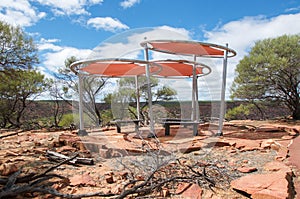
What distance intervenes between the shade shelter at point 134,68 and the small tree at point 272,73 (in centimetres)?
261

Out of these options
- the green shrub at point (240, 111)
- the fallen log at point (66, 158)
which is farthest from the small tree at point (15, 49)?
the green shrub at point (240, 111)

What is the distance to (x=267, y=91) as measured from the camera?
11.2 metres

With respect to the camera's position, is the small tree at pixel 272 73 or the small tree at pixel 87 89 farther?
the small tree at pixel 87 89

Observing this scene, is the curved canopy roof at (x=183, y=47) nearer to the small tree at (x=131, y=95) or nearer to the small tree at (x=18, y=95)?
the small tree at (x=131, y=95)

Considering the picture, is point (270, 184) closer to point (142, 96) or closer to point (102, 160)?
point (102, 160)

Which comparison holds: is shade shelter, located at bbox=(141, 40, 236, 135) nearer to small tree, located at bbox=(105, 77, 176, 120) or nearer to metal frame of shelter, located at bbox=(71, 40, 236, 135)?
metal frame of shelter, located at bbox=(71, 40, 236, 135)

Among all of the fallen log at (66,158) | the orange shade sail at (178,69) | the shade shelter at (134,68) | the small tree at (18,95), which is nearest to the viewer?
the fallen log at (66,158)

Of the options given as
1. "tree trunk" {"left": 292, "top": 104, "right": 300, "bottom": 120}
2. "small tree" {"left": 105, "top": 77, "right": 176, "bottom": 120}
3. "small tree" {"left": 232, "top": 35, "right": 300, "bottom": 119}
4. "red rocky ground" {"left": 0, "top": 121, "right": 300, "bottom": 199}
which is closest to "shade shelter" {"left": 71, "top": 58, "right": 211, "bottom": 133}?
"red rocky ground" {"left": 0, "top": 121, "right": 300, "bottom": 199}

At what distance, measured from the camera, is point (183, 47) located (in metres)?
6.66

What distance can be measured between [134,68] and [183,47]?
2.22 meters

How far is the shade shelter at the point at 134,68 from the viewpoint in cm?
652

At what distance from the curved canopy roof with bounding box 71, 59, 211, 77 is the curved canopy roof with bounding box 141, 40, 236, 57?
1.26 ft

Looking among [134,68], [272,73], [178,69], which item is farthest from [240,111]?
[134,68]

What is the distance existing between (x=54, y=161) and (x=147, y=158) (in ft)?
5.22
